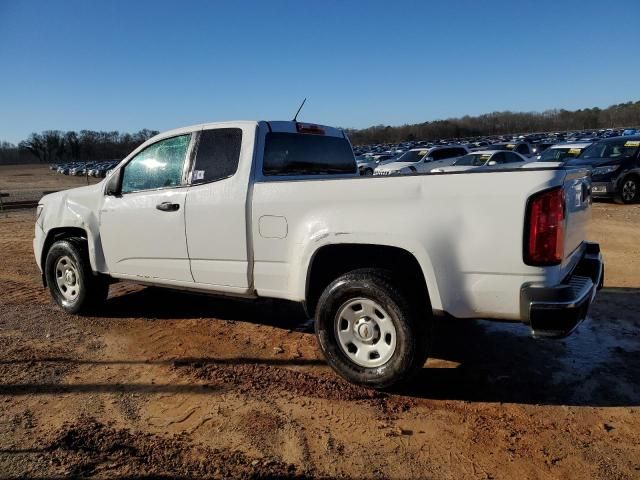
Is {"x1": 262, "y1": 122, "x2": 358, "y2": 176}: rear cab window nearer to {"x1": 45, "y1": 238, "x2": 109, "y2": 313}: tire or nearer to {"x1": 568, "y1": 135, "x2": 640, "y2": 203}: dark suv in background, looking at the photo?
{"x1": 45, "y1": 238, "x2": 109, "y2": 313}: tire

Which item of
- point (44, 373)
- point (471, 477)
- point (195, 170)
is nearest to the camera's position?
point (471, 477)

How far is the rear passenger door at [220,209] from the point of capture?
410 cm

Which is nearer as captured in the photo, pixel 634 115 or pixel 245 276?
pixel 245 276

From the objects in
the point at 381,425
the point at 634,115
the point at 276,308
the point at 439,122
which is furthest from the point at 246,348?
the point at 439,122

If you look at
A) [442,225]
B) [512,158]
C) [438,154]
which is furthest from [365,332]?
[438,154]

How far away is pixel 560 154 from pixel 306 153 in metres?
14.4

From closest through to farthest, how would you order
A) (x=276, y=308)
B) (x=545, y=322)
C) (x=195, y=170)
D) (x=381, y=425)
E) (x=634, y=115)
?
(x=545, y=322)
(x=381, y=425)
(x=195, y=170)
(x=276, y=308)
(x=634, y=115)

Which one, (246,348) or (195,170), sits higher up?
(195,170)

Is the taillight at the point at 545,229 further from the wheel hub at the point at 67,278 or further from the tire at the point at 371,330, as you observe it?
the wheel hub at the point at 67,278

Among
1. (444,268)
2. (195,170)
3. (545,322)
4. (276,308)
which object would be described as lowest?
(276,308)

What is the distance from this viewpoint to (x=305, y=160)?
4.73 m

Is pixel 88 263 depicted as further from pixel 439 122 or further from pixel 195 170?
pixel 439 122

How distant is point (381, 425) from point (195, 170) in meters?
2.61

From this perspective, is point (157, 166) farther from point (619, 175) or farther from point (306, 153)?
point (619, 175)
